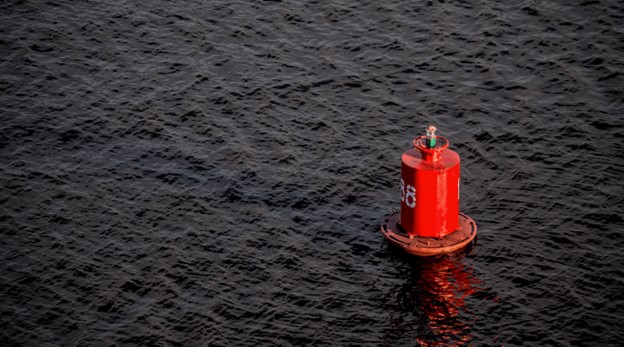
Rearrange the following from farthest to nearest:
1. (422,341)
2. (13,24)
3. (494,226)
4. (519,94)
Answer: (13,24), (519,94), (494,226), (422,341)

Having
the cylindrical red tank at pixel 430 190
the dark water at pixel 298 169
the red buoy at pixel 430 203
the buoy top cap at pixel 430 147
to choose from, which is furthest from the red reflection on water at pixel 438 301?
the buoy top cap at pixel 430 147

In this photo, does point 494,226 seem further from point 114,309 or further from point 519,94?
point 114,309

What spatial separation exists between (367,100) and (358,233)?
1171 cm

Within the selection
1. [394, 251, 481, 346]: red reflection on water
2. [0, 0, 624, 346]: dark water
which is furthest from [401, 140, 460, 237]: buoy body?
[0, 0, 624, 346]: dark water

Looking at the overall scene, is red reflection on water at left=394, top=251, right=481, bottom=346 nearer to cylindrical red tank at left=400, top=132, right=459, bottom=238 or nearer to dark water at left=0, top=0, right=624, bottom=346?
dark water at left=0, top=0, right=624, bottom=346

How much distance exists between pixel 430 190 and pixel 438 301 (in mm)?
4432

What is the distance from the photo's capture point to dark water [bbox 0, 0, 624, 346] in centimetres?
3406

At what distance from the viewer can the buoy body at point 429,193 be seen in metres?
35.8

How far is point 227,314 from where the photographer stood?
112 ft

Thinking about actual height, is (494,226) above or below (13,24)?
below

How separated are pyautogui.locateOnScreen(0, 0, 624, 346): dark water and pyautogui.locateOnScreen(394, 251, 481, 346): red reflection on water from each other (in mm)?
94

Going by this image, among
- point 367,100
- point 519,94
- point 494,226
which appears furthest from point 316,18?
point 494,226

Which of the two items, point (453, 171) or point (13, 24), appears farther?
point (13, 24)

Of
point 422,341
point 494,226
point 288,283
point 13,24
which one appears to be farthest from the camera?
point 13,24
